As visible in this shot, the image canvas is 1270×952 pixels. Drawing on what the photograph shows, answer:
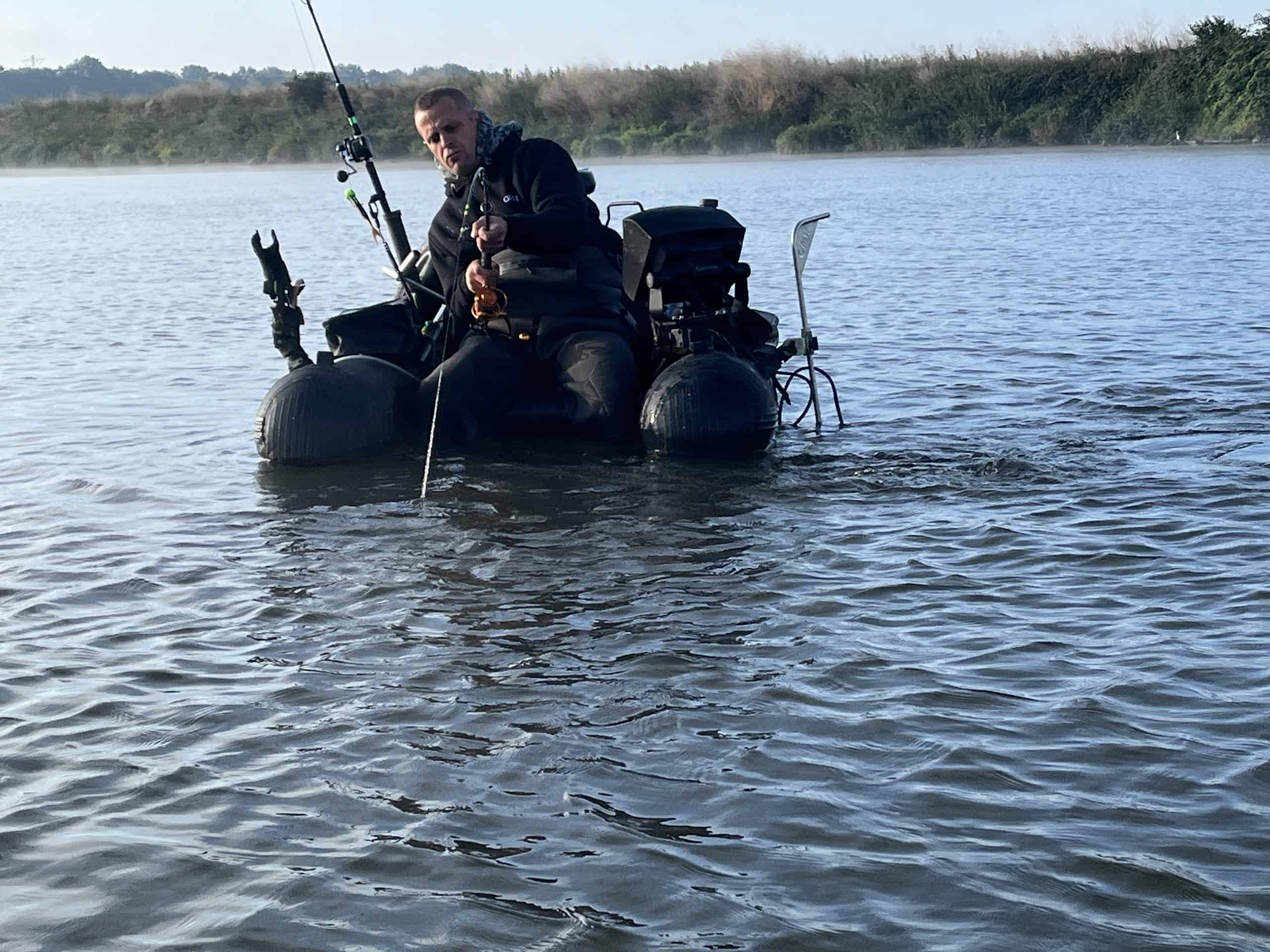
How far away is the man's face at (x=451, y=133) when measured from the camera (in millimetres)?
9336

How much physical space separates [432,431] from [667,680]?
3.79 m

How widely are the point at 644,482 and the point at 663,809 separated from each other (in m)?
4.37

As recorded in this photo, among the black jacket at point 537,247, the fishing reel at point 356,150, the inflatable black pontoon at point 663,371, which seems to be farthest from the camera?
the fishing reel at point 356,150

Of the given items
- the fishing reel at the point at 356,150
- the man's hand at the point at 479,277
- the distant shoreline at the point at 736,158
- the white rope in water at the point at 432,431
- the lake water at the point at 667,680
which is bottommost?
the lake water at the point at 667,680

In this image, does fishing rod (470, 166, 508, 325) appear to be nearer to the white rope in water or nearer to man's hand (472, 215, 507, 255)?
man's hand (472, 215, 507, 255)

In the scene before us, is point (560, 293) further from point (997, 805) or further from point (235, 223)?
point (235, 223)

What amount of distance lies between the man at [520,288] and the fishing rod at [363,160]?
50 cm

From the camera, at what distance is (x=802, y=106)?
5812 cm

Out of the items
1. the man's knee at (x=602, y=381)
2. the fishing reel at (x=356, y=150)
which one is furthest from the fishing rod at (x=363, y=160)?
the man's knee at (x=602, y=381)

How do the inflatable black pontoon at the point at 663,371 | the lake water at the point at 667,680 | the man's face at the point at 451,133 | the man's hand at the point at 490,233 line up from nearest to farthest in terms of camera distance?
the lake water at the point at 667,680
the inflatable black pontoon at the point at 663,371
the man's hand at the point at 490,233
the man's face at the point at 451,133

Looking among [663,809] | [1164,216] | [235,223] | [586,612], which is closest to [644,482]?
[586,612]

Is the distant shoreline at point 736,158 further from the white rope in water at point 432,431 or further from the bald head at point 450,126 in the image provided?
the white rope in water at point 432,431

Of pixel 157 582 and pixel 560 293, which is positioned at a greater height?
pixel 560 293

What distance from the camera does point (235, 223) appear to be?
3638 centimetres
